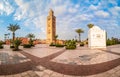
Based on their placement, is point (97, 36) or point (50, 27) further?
point (50, 27)

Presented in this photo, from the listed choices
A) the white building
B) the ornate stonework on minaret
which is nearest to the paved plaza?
the white building

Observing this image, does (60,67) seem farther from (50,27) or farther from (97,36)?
(50,27)

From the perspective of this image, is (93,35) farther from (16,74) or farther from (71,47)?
(16,74)

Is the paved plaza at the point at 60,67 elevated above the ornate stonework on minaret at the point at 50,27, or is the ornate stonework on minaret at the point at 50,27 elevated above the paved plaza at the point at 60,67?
the ornate stonework on minaret at the point at 50,27

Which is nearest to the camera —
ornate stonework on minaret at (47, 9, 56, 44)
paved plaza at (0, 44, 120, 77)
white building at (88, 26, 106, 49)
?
paved plaza at (0, 44, 120, 77)

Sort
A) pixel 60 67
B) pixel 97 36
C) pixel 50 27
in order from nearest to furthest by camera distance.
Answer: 1. pixel 60 67
2. pixel 97 36
3. pixel 50 27

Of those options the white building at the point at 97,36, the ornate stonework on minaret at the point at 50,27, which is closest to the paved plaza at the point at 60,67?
the white building at the point at 97,36

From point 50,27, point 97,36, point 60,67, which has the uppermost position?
point 50,27

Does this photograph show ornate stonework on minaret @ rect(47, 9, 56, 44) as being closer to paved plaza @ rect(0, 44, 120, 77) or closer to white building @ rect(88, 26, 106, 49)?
white building @ rect(88, 26, 106, 49)

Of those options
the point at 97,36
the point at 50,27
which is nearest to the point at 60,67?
the point at 97,36

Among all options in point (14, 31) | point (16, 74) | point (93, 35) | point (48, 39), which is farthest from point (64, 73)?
point (48, 39)

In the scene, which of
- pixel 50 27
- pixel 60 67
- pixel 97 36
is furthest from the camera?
pixel 50 27

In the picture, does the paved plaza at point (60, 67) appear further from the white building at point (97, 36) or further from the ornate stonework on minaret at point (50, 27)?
the ornate stonework on minaret at point (50, 27)

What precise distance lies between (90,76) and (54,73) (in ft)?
5.88
